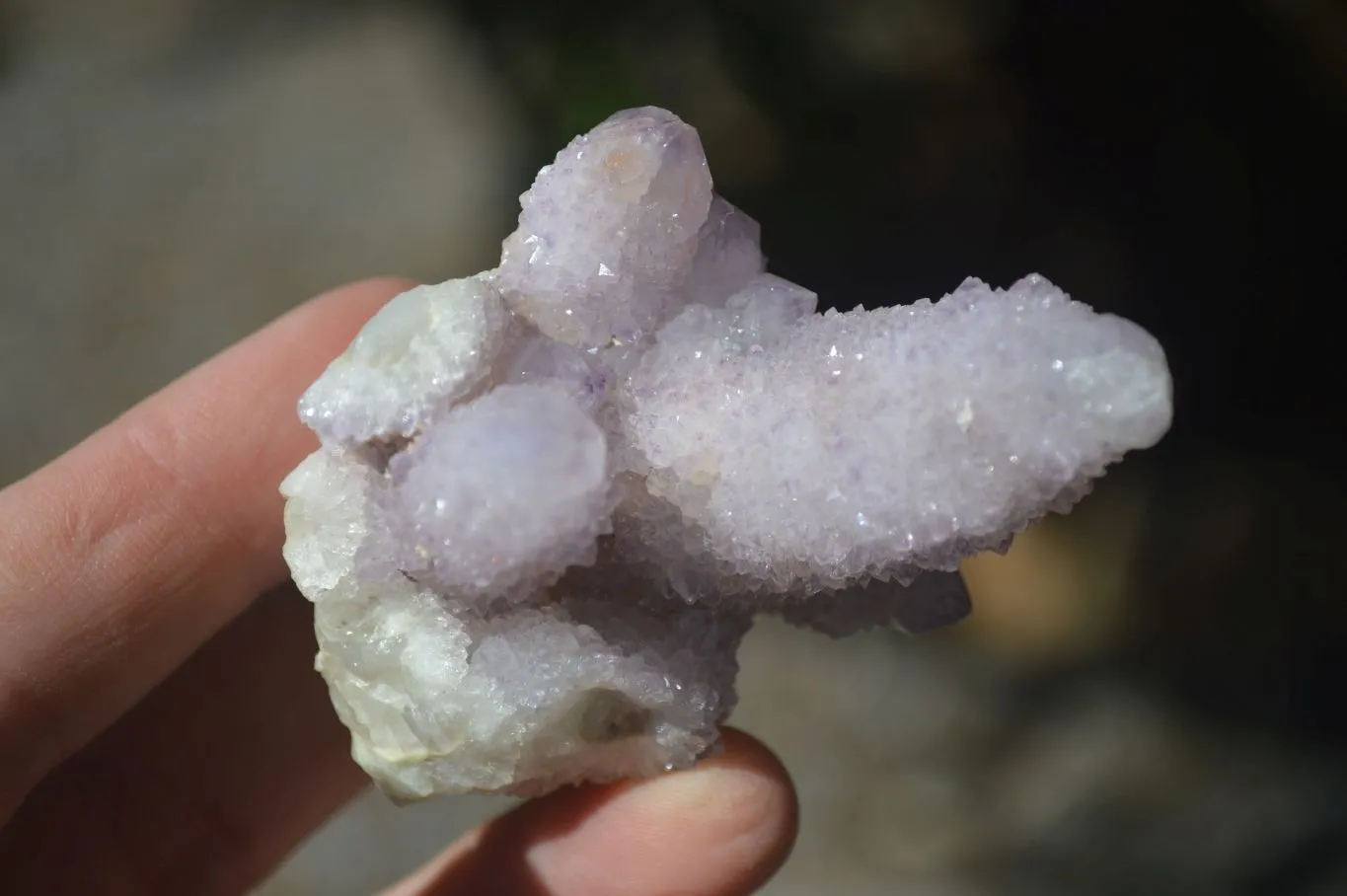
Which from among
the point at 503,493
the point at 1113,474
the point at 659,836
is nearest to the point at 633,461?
the point at 503,493

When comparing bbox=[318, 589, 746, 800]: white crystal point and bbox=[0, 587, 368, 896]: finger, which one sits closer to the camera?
bbox=[318, 589, 746, 800]: white crystal point

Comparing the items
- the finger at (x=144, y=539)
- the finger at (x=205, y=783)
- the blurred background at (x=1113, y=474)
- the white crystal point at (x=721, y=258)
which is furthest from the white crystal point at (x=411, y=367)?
the blurred background at (x=1113, y=474)

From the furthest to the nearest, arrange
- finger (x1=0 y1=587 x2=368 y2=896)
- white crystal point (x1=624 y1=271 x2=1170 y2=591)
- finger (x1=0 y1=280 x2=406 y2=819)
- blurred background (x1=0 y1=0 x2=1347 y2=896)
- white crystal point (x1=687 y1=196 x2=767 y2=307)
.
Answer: blurred background (x1=0 y1=0 x2=1347 y2=896)
finger (x1=0 y1=587 x2=368 y2=896)
finger (x1=0 y1=280 x2=406 y2=819)
white crystal point (x1=687 y1=196 x2=767 y2=307)
white crystal point (x1=624 y1=271 x2=1170 y2=591)

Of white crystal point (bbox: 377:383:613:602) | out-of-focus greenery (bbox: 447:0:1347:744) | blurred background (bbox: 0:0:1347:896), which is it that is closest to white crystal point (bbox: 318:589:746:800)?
white crystal point (bbox: 377:383:613:602)

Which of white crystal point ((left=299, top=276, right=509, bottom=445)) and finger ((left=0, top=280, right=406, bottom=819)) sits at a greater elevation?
white crystal point ((left=299, top=276, right=509, bottom=445))

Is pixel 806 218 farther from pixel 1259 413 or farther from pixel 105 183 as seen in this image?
pixel 105 183

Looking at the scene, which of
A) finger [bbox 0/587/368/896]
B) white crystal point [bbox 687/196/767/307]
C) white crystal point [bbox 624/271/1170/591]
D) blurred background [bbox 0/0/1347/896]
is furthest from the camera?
blurred background [bbox 0/0/1347/896]

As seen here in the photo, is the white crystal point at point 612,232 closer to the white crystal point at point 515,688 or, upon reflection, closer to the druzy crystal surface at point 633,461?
the druzy crystal surface at point 633,461

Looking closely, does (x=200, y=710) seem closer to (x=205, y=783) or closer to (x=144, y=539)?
(x=205, y=783)

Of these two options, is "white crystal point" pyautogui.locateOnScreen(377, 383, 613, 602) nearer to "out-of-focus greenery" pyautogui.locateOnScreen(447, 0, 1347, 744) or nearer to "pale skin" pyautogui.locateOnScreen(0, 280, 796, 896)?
"pale skin" pyautogui.locateOnScreen(0, 280, 796, 896)
